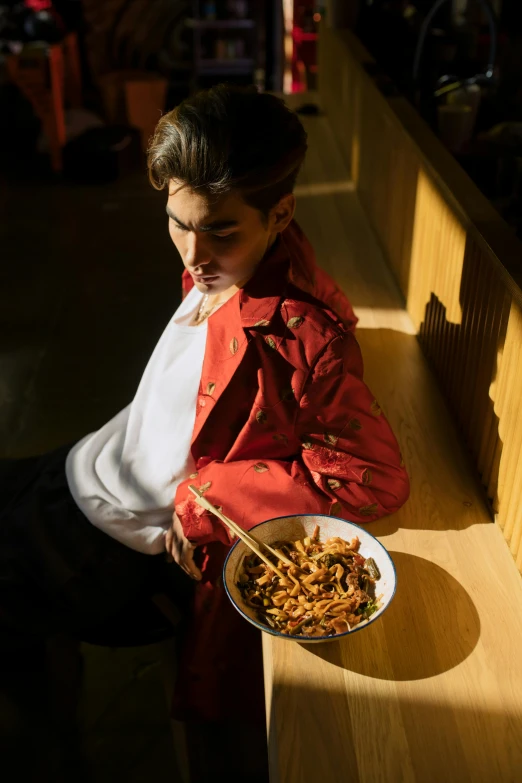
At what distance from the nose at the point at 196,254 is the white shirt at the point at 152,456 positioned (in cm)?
20

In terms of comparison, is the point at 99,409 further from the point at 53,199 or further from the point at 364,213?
the point at 53,199

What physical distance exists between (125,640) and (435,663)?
67 cm

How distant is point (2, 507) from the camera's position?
171 cm

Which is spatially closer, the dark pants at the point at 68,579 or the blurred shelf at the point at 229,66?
the dark pants at the point at 68,579

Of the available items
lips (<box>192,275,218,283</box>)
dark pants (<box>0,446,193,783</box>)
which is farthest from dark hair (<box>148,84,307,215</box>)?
dark pants (<box>0,446,193,783</box>)

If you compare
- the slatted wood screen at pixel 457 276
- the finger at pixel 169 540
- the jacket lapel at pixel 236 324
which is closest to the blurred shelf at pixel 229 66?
the slatted wood screen at pixel 457 276

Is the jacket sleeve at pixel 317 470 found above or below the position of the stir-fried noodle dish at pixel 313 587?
above

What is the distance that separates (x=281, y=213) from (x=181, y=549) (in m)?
0.60

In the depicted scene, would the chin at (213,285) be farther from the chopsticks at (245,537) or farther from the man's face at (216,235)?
the chopsticks at (245,537)

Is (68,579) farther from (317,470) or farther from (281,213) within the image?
(281,213)

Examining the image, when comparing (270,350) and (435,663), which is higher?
(270,350)

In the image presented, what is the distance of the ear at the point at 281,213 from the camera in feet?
4.28

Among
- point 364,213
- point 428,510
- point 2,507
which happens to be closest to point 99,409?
point 364,213

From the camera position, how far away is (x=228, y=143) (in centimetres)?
120
